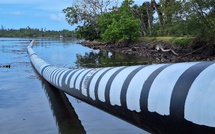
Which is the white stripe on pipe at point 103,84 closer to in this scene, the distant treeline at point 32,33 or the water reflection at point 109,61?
the water reflection at point 109,61

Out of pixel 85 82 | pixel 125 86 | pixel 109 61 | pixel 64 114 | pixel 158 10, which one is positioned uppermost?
pixel 158 10

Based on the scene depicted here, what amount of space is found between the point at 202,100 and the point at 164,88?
28 cm

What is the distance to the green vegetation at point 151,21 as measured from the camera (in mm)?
20375

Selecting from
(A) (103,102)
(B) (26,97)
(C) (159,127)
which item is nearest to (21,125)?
(B) (26,97)

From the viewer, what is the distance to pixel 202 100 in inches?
50.2

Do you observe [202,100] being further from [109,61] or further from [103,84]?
[109,61]

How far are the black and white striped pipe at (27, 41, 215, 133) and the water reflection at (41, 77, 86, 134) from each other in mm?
2339

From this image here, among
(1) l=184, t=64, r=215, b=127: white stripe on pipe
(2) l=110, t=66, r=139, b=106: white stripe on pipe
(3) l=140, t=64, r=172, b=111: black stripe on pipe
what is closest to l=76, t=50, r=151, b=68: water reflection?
(2) l=110, t=66, r=139, b=106: white stripe on pipe

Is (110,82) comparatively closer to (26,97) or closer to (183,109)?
(183,109)

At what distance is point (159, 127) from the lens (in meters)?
1.67

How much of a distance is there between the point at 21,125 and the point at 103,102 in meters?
2.88

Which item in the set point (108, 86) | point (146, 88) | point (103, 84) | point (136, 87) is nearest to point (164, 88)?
point (146, 88)

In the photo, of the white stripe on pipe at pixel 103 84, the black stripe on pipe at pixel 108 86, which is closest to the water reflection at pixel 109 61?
the white stripe on pipe at pixel 103 84

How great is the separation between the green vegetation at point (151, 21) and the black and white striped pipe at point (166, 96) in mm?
18407
